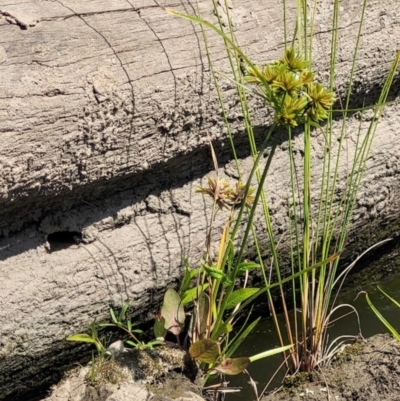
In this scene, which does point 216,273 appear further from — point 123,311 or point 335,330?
point 335,330

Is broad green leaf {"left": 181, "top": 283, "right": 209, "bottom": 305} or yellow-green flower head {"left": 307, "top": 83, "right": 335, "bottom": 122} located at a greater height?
yellow-green flower head {"left": 307, "top": 83, "right": 335, "bottom": 122}

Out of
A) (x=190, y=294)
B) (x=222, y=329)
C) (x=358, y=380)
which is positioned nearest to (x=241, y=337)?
(x=222, y=329)

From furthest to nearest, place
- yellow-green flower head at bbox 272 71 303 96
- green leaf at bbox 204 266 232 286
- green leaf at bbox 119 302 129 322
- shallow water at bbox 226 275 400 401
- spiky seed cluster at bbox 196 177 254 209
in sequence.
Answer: shallow water at bbox 226 275 400 401 → green leaf at bbox 119 302 129 322 → spiky seed cluster at bbox 196 177 254 209 → green leaf at bbox 204 266 232 286 → yellow-green flower head at bbox 272 71 303 96

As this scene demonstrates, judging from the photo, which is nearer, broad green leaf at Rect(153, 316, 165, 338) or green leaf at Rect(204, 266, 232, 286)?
green leaf at Rect(204, 266, 232, 286)

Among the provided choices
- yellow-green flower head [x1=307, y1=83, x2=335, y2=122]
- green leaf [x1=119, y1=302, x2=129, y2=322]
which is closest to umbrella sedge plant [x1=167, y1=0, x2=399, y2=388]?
yellow-green flower head [x1=307, y1=83, x2=335, y2=122]

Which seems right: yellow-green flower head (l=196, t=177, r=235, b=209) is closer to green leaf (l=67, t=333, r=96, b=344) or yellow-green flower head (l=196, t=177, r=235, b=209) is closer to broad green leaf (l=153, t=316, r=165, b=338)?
broad green leaf (l=153, t=316, r=165, b=338)

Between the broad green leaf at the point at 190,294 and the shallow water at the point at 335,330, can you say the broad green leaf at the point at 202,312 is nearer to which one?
the broad green leaf at the point at 190,294

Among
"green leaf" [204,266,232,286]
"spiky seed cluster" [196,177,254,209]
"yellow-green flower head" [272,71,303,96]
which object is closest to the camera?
"yellow-green flower head" [272,71,303,96]

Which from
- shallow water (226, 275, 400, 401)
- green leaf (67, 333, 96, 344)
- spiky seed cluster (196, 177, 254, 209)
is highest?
spiky seed cluster (196, 177, 254, 209)
